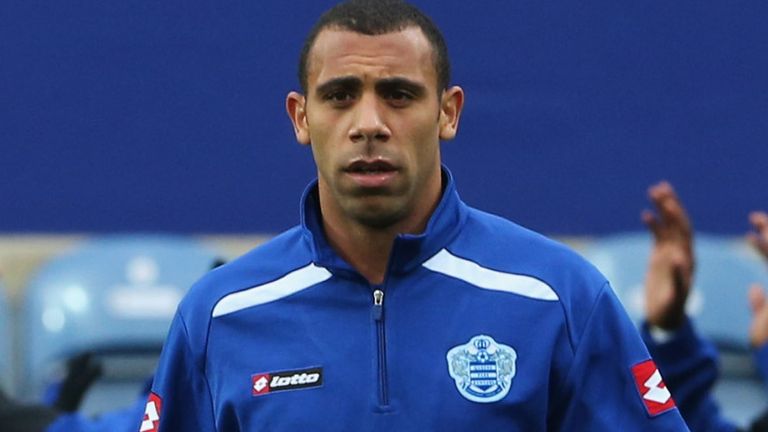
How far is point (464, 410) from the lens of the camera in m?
2.81

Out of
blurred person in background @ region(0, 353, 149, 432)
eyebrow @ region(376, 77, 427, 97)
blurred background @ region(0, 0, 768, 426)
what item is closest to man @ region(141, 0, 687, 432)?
eyebrow @ region(376, 77, 427, 97)

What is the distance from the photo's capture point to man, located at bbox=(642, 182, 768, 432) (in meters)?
4.30

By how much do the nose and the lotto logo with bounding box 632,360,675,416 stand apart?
560mm

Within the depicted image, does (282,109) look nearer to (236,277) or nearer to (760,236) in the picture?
(760,236)

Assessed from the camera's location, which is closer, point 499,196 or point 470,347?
point 470,347

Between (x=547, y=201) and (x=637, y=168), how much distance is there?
34 centimetres

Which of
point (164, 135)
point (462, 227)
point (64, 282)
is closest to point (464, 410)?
point (462, 227)

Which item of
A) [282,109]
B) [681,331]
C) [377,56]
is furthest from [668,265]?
[282,109]

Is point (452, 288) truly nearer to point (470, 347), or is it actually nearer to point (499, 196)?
point (470, 347)

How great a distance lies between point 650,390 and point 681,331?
1.45m

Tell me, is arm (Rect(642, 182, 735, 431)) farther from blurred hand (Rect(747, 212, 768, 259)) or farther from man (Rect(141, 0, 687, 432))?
man (Rect(141, 0, 687, 432))

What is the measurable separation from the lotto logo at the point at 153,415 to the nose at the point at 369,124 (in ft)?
1.92

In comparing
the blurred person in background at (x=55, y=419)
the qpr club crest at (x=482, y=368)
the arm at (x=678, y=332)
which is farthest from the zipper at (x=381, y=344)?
the arm at (x=678, y=332)

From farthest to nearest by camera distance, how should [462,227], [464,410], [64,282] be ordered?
[64,282], [462,227], [464,410]
